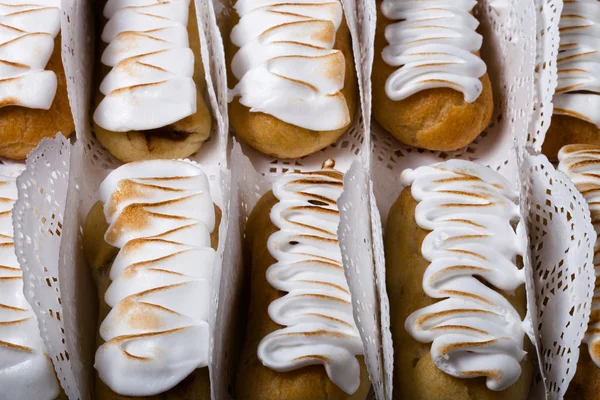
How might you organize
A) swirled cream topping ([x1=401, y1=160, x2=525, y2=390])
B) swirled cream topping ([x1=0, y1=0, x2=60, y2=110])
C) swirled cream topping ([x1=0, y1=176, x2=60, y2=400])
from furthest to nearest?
swirled cream topping ([x1=0, y1=0, x2=60, y2=110])
swirled cream topping ([x1=401, y1=160, x2=525, y2=390])
swirled cream topping ([x1=0, y1=176, x2=60, y2=400])

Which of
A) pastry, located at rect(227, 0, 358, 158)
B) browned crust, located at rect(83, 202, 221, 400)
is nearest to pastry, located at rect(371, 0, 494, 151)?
pastry, located at rect(227, 0, 358, 158)

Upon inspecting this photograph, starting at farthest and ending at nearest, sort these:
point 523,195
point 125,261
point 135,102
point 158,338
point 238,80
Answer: point 238,80 < point 135,102 < point 523,195 < point 125,261 < point 158,338

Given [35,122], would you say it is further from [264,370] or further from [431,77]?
[431,77]

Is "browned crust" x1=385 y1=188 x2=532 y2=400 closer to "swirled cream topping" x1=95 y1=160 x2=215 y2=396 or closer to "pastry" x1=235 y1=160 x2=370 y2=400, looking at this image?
"pastry" x1=235 y1=160 x2=370 y2=400

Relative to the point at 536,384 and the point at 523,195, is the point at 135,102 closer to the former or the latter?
the point at 523,195

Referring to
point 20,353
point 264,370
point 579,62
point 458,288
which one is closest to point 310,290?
point 264,370

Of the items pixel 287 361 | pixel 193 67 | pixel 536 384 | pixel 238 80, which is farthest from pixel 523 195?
pixel 193 67
